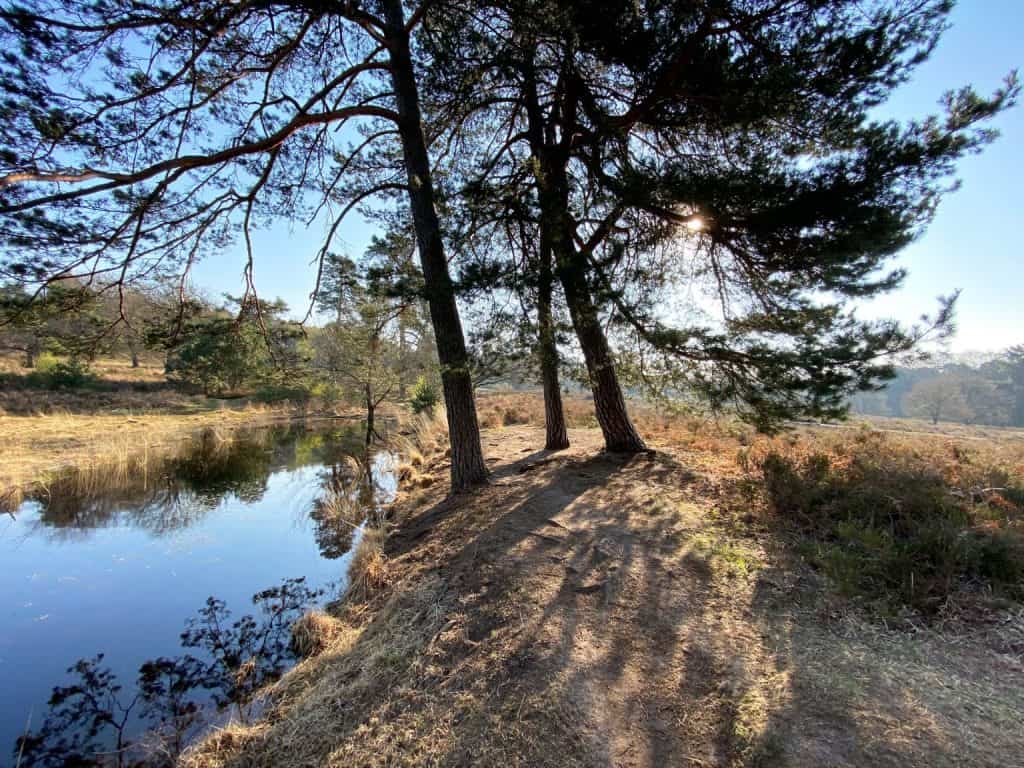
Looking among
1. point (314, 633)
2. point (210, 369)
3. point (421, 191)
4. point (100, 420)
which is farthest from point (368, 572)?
point (210, 369)

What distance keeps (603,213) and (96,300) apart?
5.89m

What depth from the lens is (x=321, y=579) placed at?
4773 mm

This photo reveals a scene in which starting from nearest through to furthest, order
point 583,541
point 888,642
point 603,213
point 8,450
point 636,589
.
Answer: point 888,642
point 636,589
point 583,541
point 603,213
point 8,450

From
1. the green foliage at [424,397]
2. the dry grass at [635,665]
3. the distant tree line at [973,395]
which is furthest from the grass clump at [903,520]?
the distant tree line at [973,395]

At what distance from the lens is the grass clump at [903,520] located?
2.40 meters

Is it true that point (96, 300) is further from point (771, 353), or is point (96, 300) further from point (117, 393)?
point (117, 393)

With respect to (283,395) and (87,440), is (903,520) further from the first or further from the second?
(283,395)

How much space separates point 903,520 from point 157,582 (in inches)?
312

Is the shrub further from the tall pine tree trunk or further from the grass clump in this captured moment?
the grass clump

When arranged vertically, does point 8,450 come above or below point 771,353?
below

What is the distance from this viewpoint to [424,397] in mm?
15258

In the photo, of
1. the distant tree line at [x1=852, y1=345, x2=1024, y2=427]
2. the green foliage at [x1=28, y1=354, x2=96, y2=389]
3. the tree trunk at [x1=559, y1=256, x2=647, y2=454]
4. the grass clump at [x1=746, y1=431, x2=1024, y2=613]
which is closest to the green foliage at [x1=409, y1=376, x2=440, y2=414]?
the tree trunk at [x1=559, y1=256, x2=647, y2=454]

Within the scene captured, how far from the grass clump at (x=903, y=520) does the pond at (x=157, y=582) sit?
477 centimetres

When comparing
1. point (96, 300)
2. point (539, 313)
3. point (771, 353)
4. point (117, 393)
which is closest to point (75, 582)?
point (96, 300)
